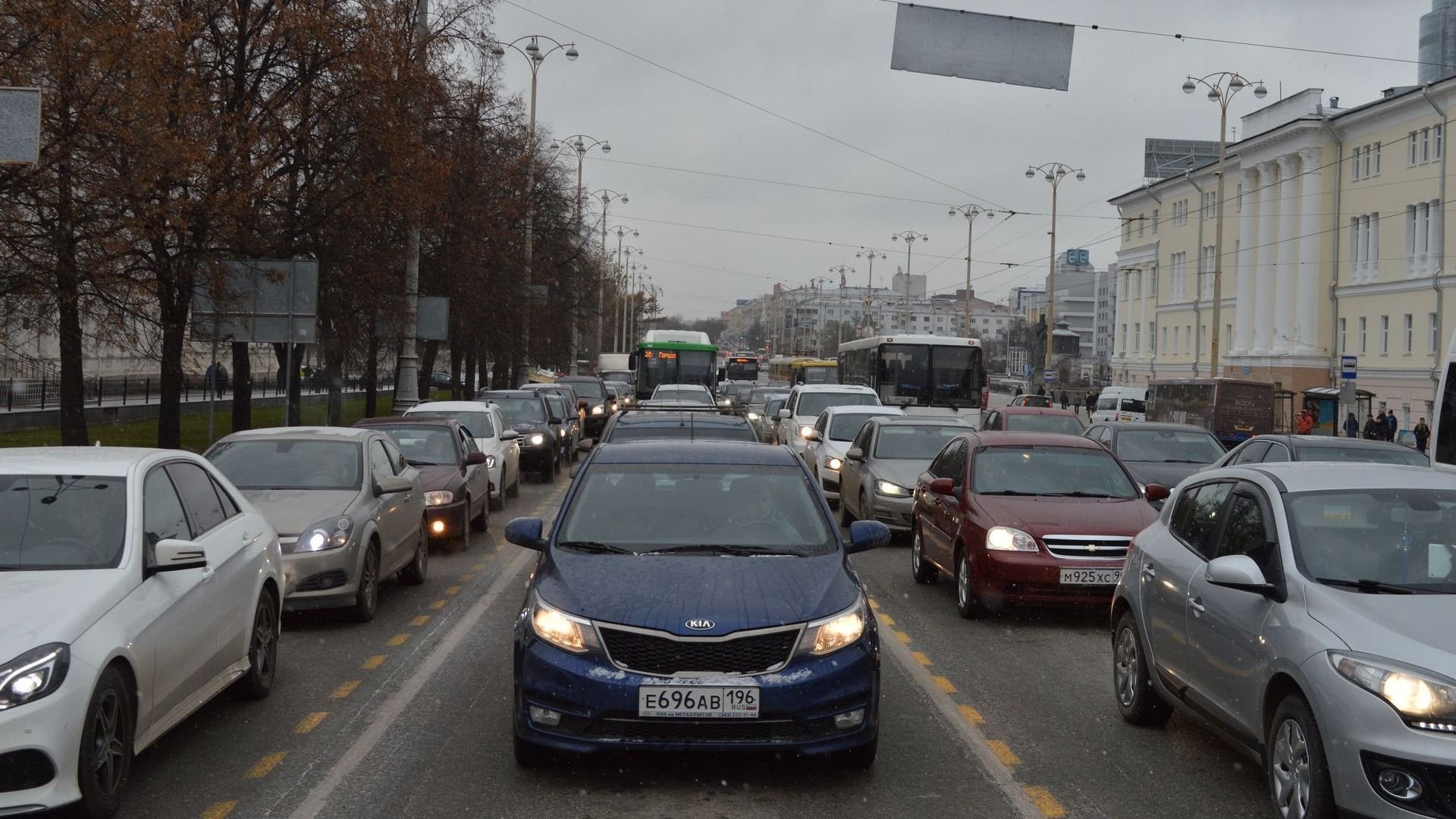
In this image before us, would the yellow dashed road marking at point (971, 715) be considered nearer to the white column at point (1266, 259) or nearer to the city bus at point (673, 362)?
the city bus at point (673, 362)

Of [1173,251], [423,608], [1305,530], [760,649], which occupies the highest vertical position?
[1173,251]

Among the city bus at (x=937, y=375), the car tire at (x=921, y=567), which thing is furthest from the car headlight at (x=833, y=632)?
the city bus at (x=937, y=375)

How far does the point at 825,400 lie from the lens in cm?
2652

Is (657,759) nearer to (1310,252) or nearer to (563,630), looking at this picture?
(563,630)

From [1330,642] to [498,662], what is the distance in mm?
5419

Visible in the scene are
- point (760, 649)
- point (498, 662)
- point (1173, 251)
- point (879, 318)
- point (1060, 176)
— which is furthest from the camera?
point (879, 318)

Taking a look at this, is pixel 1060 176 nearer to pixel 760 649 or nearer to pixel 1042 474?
pixel 1042 474

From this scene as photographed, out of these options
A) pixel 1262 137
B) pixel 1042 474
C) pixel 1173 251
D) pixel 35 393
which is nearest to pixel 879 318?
pixel 1173 251

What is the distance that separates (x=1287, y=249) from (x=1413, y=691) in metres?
62.3

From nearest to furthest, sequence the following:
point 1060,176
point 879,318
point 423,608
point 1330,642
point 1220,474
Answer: point 1330,642 < point 1220,474 < point 423,608 < point 1060,176 < point 879,318

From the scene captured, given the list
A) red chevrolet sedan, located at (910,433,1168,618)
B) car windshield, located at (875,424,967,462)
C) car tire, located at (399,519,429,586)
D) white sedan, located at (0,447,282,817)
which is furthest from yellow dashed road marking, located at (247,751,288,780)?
car windshield, located at (875,424,967,462)

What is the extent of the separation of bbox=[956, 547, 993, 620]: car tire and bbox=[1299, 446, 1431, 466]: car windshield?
5.62m

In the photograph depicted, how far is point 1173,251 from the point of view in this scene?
7719cm

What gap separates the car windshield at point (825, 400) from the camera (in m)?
26.2
